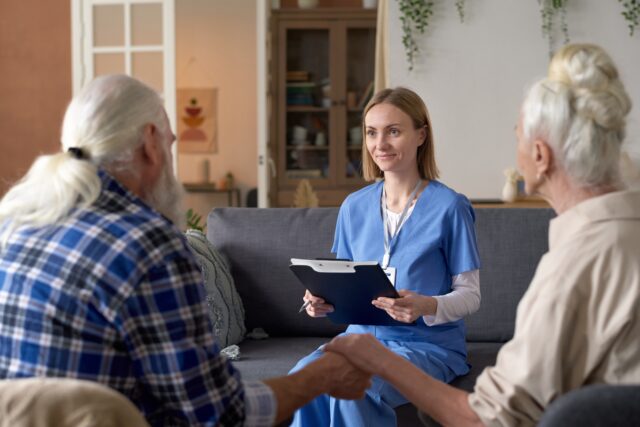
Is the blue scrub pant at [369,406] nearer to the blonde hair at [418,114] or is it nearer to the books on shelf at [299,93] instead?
the blonde hair at [418,114]

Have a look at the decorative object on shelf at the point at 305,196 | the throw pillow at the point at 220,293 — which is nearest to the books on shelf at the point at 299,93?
the decorative object on shelf at the point at 305,196

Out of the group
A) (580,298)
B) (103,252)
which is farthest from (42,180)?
(580,298)

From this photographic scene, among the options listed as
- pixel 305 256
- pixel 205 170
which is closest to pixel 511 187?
pixel 305 256

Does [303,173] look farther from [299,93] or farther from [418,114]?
[418,114]

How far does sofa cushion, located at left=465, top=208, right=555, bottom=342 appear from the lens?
3299 mm

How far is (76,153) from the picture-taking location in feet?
5.30

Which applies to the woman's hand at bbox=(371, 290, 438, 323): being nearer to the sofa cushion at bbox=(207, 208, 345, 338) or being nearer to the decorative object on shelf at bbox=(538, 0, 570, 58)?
the sofa cushion at bbox=(207, 208, 345, 338)

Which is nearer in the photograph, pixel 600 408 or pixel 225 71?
pixel 600 408

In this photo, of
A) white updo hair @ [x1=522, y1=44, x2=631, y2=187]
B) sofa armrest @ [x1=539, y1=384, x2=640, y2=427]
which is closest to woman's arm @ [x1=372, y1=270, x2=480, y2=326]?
white updo hair @ [x1=522, y1=44, x2=631, y2=187]

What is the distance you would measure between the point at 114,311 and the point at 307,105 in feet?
20.8

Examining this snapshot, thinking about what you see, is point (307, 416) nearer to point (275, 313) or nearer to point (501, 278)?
point (275, 313)

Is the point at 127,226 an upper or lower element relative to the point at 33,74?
lower

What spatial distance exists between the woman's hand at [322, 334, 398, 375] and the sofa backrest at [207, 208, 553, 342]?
1.39 metres

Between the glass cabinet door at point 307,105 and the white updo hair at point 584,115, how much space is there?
240 inches
